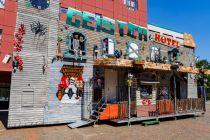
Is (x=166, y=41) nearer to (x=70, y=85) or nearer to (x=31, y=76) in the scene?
(x=70, y=85)

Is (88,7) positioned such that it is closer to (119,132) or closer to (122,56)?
(122,56)

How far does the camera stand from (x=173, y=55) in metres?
20.4

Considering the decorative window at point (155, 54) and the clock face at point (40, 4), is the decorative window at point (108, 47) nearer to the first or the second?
the decorative window at point (155, 54)

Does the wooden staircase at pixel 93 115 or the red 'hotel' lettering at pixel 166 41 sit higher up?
the red 'hotel' lettering at pixel 166 41

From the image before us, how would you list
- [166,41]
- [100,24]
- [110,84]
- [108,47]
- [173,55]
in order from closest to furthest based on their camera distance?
[100,24] < [108,47] < [110,84] < [166,41] < [173,55]

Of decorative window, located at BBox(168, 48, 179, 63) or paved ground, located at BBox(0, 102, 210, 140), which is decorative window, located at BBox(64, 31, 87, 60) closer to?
paved ground, located at BBox(0, 102, 210, 140)

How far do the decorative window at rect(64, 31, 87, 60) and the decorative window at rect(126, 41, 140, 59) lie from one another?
15.1 feet

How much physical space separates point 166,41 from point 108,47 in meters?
7.57

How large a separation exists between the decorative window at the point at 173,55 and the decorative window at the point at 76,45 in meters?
10.1

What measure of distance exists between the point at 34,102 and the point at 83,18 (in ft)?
24.3

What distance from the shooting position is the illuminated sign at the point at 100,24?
1449 cm

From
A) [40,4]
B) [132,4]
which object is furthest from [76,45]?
[132,4]

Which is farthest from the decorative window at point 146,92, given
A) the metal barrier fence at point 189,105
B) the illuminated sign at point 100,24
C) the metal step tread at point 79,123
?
the metal step tread at point 79,123

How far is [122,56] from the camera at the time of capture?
16.8 m
